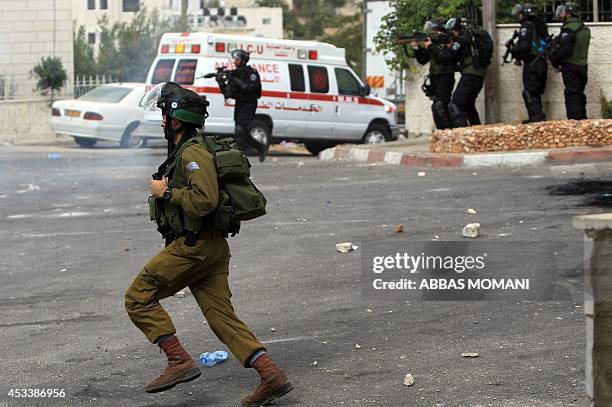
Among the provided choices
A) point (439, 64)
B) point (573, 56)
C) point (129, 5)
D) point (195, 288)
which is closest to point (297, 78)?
point (439, 64)

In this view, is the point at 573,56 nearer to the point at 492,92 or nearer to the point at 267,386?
the point at 492,92

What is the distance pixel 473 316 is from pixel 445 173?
7.46 metres

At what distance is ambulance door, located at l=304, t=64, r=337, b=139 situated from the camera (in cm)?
2197

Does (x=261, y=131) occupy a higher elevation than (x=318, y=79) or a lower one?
lower

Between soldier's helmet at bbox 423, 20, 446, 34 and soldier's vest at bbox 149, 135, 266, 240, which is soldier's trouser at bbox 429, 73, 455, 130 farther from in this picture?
soldier's vest at bbox 149, 135, 266, 240

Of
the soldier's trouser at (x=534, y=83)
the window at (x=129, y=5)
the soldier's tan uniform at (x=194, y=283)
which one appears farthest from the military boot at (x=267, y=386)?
the window at (x=129, y=5)

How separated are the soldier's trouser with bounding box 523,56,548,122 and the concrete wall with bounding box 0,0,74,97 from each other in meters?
16.8

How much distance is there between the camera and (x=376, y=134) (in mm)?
22859

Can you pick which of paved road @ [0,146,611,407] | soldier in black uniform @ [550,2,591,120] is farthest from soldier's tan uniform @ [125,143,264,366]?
soldier in black uniform @ [550,2,591,120]

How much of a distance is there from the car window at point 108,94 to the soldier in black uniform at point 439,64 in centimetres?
762

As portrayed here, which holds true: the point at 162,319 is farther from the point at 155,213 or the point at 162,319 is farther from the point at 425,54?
the point at 425,54

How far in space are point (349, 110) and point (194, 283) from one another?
1660 centimetres

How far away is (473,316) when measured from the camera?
24.6 feet

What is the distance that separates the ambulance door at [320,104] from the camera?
72.1 feet
